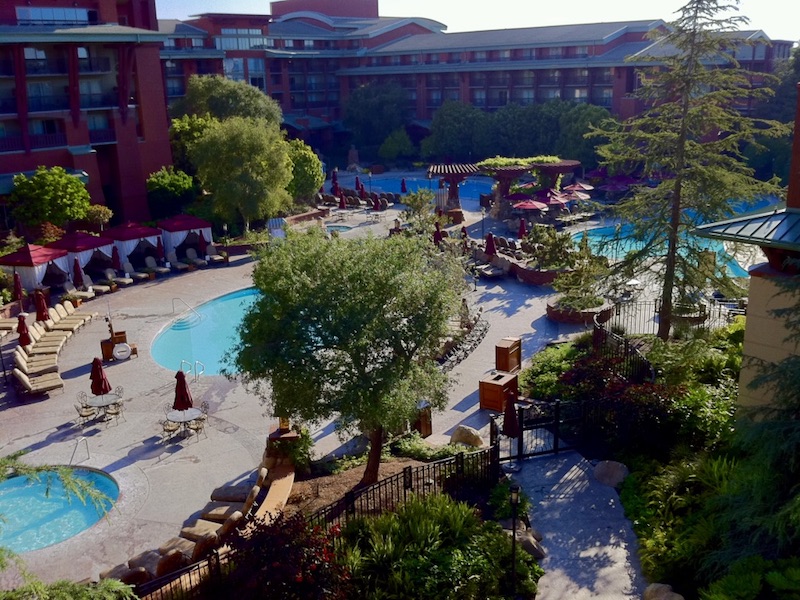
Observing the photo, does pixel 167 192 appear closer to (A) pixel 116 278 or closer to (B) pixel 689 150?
(A) pixel 116 278

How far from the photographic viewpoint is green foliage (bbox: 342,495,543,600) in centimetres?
1136

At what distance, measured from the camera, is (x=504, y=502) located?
14047 mm

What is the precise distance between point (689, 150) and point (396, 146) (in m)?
50.5

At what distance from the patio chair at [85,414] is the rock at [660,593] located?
14.4 m

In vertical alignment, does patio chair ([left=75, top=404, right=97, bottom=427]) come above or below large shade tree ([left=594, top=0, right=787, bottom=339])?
below

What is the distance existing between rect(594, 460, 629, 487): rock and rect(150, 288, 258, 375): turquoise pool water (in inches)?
512

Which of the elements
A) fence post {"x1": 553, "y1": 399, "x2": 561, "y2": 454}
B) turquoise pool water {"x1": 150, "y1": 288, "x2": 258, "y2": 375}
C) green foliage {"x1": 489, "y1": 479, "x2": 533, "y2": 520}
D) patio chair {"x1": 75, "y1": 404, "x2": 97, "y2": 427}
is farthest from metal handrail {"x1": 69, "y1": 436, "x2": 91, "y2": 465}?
fence post {"x1": 553, "y1": 399, "x2": 561, "y2": 454}

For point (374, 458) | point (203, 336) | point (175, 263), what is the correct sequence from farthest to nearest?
point (175, 263), point (203, 336), point (374, 458)

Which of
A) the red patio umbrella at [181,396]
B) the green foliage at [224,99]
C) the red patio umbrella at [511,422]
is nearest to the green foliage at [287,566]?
the red patio umbrella at [511,422]

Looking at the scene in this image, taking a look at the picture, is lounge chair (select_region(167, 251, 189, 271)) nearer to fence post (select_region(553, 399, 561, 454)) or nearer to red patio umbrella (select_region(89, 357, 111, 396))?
red patio umbrella (select_region(89, 357, 111, 396))

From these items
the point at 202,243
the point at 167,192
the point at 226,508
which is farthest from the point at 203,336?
the point at 167,192

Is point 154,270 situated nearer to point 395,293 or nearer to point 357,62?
point 395,293

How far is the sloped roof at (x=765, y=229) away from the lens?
13.3 meters

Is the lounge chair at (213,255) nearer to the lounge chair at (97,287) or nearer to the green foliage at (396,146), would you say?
the lounge chair at (97,287)
